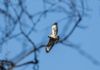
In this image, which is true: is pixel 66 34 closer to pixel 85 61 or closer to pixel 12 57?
pixel 85 61

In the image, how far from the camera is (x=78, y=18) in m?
1.64

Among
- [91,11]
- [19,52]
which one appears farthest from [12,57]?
[91,11]

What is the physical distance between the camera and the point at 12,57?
1.60m

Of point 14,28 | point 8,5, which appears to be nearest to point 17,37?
point 14,28

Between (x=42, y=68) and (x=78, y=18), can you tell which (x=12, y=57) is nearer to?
(x=42, y=68)

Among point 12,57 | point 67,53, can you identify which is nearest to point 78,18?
point 67,53

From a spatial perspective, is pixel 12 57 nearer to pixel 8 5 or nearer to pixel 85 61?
pixel 8 5

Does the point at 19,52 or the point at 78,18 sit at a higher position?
the point at 78,18

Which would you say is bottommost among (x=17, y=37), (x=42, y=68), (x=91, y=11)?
(x=42, y=68)

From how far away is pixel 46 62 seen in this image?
1.61 m

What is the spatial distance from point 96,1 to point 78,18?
0.13 metres

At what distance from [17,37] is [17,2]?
0.61 ft

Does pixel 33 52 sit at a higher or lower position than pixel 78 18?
lower

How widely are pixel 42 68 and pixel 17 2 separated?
1.23 feet
